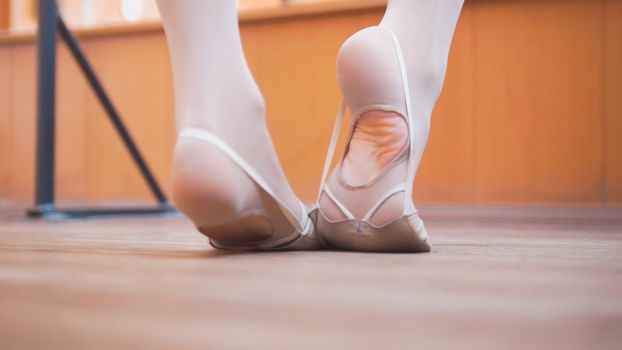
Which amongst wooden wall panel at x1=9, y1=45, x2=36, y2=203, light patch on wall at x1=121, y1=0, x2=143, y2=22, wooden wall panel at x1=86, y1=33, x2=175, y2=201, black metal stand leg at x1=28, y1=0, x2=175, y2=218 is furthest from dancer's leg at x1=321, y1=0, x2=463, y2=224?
wooden wall panel at x1=9, y1=45, x2=36, y2=203

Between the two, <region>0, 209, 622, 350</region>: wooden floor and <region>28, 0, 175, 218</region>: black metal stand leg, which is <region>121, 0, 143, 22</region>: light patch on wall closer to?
<region>28, 0, 175, 218</region>: black metal stand leg

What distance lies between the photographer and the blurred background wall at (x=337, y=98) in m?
1.64

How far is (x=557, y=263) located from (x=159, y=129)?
6.11 feet

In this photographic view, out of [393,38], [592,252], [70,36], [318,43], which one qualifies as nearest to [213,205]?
[393,38]

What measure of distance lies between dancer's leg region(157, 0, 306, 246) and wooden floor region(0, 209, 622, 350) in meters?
0.04

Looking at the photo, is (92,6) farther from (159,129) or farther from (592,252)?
(592,252)

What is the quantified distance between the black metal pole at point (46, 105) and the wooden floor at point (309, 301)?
2.55ft

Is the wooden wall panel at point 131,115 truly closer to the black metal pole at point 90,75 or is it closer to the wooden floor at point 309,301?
the black metal pole at point 90,75

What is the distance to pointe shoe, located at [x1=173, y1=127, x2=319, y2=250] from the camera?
0.41 metres

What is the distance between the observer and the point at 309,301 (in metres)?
0.25

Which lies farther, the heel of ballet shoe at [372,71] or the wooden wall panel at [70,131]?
the wooden wall panel at [70,131]

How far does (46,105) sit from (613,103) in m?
1.29

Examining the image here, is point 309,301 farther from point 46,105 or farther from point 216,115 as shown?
point 46,105

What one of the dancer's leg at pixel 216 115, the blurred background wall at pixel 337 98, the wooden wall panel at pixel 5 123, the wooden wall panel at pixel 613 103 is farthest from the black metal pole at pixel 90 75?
the wooden wall panel at pixel 5 123
